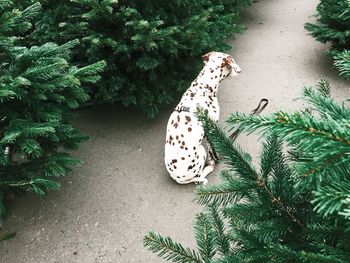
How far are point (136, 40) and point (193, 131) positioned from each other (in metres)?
1.12

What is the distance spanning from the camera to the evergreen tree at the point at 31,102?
2.91 meters

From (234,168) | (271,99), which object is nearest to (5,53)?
(234,168)

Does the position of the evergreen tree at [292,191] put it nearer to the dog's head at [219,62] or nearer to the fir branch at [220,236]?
the fir branch at [220,236]

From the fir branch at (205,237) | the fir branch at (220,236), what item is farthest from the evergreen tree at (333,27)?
the fir branch at (205,237)

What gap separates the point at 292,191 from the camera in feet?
4.79

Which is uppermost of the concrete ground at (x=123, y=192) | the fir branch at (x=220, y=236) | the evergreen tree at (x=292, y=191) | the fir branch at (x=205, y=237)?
the evergreen tree at (x=292, y=191)

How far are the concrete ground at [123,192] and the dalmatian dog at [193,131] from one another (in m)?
0.18

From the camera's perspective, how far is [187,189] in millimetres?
4051

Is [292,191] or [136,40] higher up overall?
[292,191]

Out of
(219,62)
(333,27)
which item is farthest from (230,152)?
(333,27)

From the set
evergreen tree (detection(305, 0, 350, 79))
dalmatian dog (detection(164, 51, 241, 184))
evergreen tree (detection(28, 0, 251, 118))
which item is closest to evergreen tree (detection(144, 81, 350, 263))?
dalmatian dog (detection(164, 51, 241, 184))

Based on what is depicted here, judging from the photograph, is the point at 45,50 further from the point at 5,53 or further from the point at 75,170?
the point at 75,170

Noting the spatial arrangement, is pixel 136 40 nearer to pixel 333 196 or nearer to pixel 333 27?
pixel 333 196

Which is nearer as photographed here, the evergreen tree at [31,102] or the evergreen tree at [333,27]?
the evergreen tree at [31,102]
